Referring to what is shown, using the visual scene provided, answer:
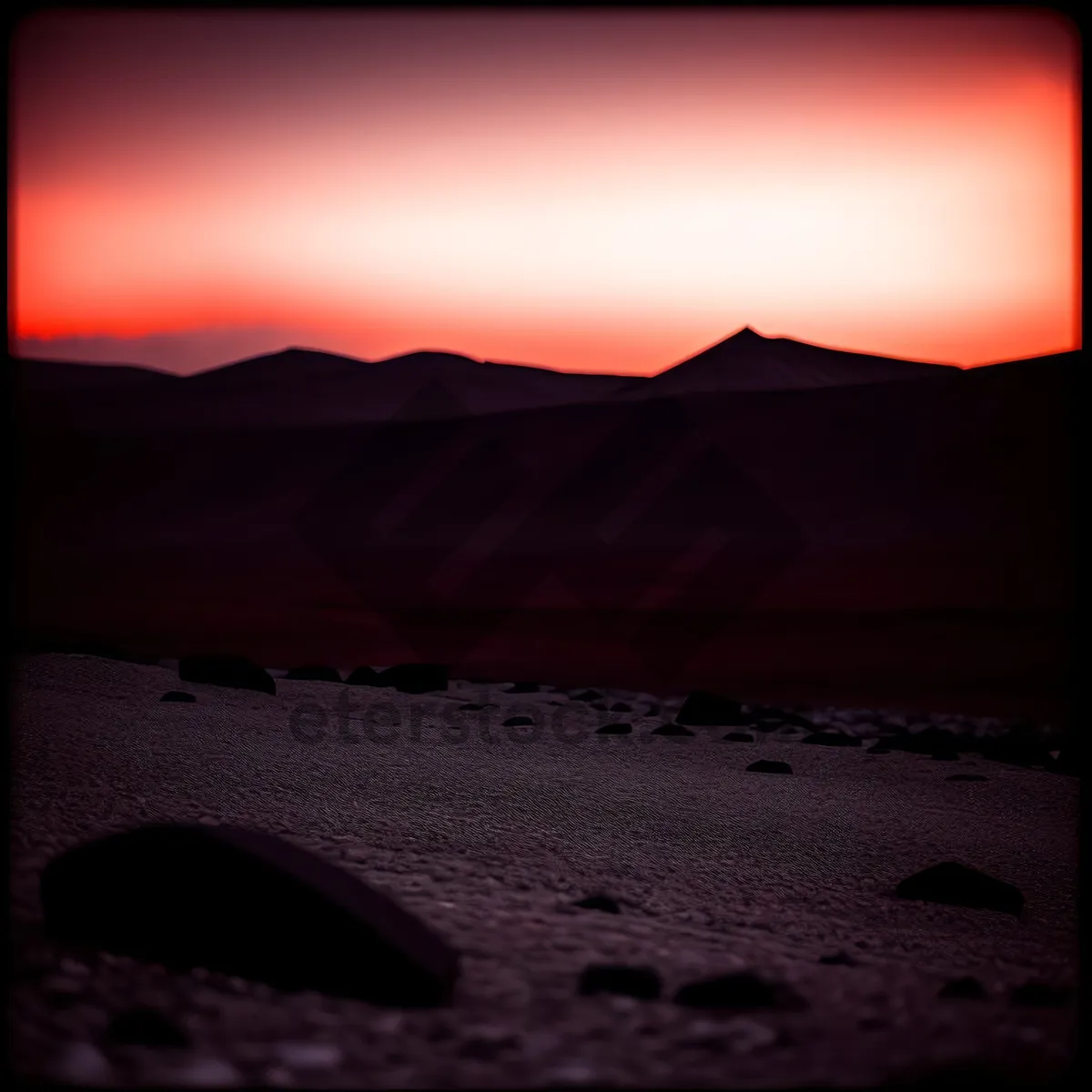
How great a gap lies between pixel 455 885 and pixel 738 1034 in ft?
4.97

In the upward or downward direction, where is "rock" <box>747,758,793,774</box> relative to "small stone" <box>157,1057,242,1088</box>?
downward

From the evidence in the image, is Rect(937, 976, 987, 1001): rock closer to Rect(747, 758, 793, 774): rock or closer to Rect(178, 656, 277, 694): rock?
Rect(747, 758, 793, 774): rock

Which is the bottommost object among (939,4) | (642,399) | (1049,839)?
(1049,839)

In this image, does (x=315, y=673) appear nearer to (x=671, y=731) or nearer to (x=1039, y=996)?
(x=671, y=731)

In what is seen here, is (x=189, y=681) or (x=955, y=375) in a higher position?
(x=955, y=375)

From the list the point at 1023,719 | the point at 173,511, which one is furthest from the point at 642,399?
the point at 1023,719

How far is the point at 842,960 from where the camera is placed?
3637 mm

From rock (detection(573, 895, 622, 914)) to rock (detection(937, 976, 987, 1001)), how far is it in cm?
116

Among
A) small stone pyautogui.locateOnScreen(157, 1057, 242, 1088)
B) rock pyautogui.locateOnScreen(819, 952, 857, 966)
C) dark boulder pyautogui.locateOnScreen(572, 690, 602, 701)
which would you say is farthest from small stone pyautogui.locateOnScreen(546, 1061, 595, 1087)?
dark boulder pyautogui.locateOnScreen(572, 690, 602, 701)

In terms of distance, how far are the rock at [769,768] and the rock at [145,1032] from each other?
5.56m

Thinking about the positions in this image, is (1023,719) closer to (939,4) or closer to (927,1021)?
(927,1021)

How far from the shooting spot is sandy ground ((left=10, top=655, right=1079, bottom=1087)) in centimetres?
259

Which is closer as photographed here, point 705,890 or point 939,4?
point 939,4

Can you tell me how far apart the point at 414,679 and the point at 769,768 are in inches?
149
